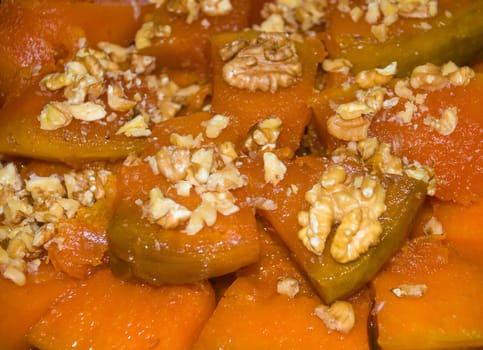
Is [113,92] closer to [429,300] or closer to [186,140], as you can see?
[186,140]

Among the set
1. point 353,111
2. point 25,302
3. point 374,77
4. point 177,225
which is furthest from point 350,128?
point 25,302

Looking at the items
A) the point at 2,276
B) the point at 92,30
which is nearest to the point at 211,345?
the point at 2,276

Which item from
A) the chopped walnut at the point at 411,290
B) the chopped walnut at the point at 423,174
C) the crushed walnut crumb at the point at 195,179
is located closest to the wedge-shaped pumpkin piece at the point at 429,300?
the chopped walnut at the point at 411,290

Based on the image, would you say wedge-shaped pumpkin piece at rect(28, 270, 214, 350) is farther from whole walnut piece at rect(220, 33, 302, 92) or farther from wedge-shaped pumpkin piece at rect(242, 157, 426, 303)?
whole walnut piece at rect(220, 33, 302, 92)

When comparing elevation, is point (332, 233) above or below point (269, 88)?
below

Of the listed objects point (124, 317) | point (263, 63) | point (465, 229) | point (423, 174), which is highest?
point (263, 63)

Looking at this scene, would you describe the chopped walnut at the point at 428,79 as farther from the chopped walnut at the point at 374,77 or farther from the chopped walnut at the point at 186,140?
the chopped walnut at the point at 186,140
